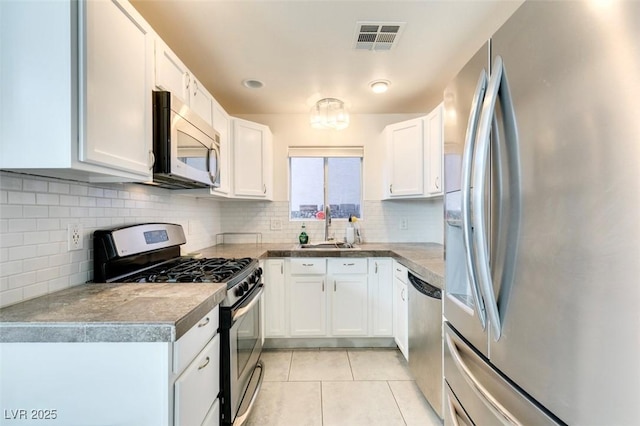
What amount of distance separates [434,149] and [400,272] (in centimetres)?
111

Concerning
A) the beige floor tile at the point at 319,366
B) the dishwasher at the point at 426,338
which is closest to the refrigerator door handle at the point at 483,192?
the dishwasher at the point at 426,338

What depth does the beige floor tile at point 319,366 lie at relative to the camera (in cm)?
215

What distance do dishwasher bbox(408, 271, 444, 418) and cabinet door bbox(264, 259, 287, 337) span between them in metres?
1.12

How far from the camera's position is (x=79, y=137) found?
956 mm

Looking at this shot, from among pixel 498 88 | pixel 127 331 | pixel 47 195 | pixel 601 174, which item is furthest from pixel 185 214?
pixel 601 174

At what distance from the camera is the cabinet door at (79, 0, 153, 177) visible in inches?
38.4

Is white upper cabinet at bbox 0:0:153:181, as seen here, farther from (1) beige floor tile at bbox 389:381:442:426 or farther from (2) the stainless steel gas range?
(1) beige floor tile at bbox 389:381:442:426

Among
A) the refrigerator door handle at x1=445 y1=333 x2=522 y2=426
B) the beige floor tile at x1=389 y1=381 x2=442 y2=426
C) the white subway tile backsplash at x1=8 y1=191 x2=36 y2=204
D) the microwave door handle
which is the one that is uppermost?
the microwave door handle

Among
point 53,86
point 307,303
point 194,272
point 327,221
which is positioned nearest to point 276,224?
point 327,221

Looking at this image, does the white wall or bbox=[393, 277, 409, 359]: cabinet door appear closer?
the white wall

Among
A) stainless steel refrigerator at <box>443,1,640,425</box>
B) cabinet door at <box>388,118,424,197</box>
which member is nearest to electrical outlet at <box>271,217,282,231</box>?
cabinet door at <box>388,118,424,197</box>

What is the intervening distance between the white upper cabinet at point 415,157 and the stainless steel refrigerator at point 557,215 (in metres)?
1.50

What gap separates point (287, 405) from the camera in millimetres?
1834

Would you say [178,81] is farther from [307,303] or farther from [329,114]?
[307,303]
